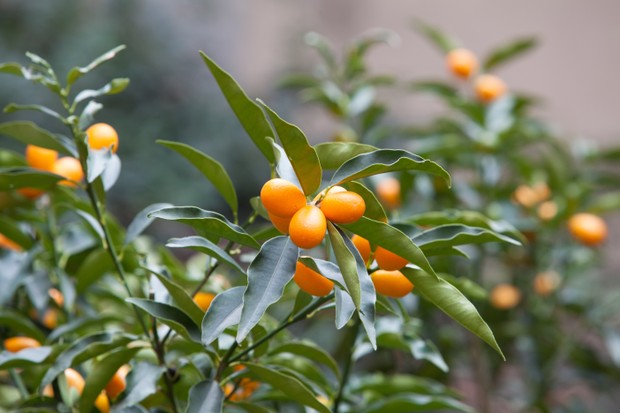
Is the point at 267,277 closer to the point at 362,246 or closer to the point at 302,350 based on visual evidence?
the point at 362,246

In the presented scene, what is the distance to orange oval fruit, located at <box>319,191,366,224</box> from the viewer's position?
0.48m

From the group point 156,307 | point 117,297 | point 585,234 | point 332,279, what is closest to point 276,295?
point 332,279

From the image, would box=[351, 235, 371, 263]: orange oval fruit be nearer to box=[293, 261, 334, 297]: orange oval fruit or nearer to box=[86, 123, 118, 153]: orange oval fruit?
box=[293, 261, 334, 297]: orange oval fruit

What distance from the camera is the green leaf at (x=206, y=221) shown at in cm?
52

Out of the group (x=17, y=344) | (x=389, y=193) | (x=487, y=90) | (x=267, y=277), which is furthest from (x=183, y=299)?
(x=487, y=90)

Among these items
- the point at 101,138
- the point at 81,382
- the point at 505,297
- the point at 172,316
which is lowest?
the point at 505,297

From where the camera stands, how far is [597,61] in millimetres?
3096

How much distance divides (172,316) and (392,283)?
0.57 ft

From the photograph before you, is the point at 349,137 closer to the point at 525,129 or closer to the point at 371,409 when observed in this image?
the point at 525,129

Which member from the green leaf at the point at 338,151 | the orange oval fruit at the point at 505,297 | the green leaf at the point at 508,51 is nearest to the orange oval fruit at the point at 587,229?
the orange oval fruit at the point at 505,297

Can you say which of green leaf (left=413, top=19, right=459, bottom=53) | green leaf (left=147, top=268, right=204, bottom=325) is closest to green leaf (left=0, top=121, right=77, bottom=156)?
green leaf (left=147, top=268, right=204, bottom=325)

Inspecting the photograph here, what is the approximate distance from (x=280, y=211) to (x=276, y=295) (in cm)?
5

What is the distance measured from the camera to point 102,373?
61cm

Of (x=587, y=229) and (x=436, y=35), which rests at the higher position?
(x=436, y=35)
